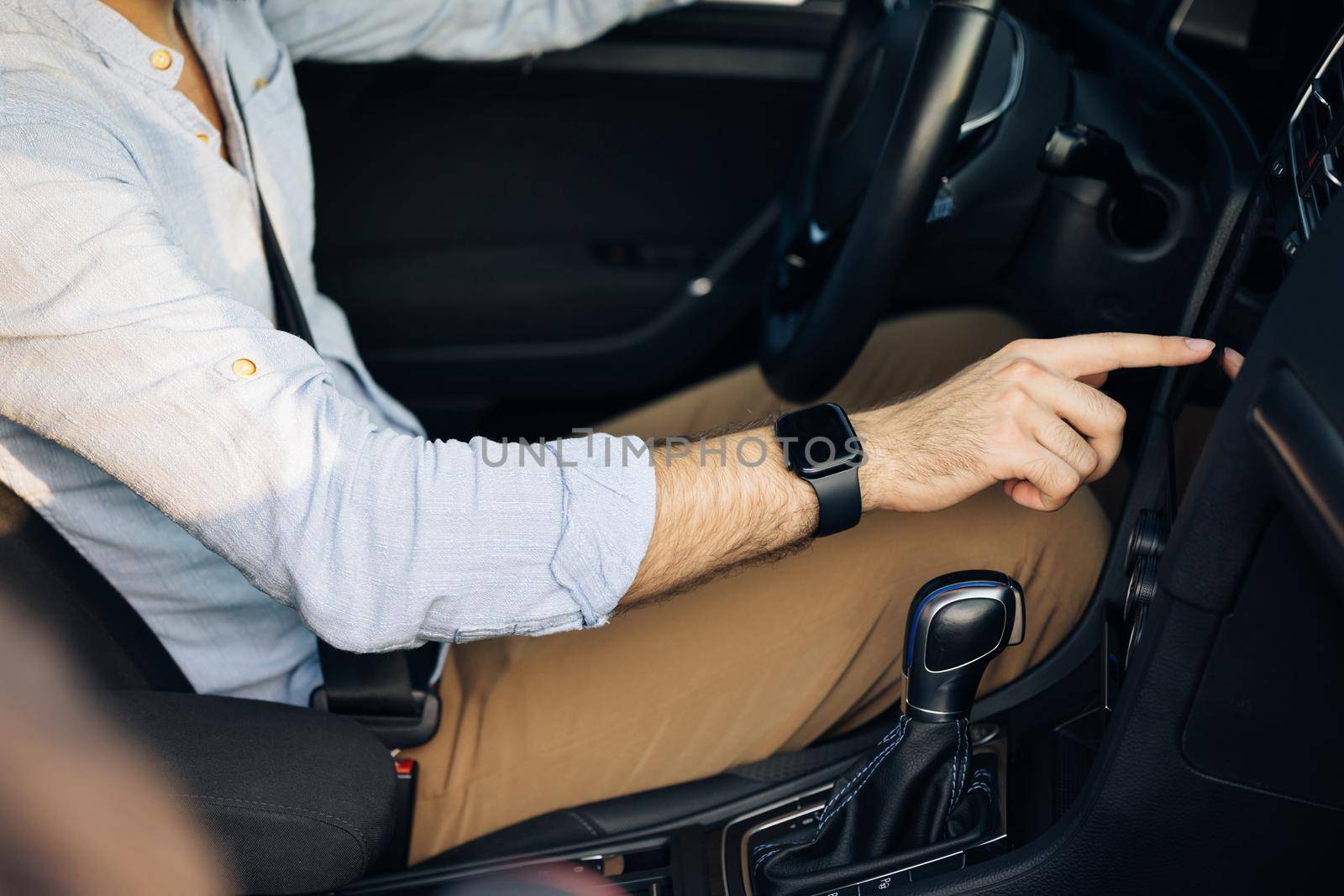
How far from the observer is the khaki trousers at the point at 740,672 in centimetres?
96

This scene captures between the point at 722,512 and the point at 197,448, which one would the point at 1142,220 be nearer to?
the point at 722,512

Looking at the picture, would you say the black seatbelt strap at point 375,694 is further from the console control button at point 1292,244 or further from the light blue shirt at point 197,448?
the console control button at point 1292,244

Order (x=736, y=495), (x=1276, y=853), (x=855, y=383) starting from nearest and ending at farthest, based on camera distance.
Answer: (x=1276, y=853)
(x=736, y=495)
(x=855, y=383)

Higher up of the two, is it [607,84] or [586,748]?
[607,84]

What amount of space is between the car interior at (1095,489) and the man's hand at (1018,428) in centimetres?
7

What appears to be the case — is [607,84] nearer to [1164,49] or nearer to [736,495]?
[1164,49]

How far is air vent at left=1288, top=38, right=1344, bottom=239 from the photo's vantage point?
26.6 inches

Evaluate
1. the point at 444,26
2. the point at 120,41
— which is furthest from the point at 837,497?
the point at 444,26

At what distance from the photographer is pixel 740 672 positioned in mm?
966

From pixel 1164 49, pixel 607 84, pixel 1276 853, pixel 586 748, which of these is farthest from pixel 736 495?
pixel 607 84

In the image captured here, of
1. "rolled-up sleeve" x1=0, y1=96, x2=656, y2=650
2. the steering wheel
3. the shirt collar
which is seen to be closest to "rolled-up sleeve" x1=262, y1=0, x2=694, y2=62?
the steering wheel

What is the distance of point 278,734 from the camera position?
78 centimetres

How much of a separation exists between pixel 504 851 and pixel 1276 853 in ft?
1.97

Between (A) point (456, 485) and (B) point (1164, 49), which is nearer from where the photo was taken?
(A) point (456, 485)
